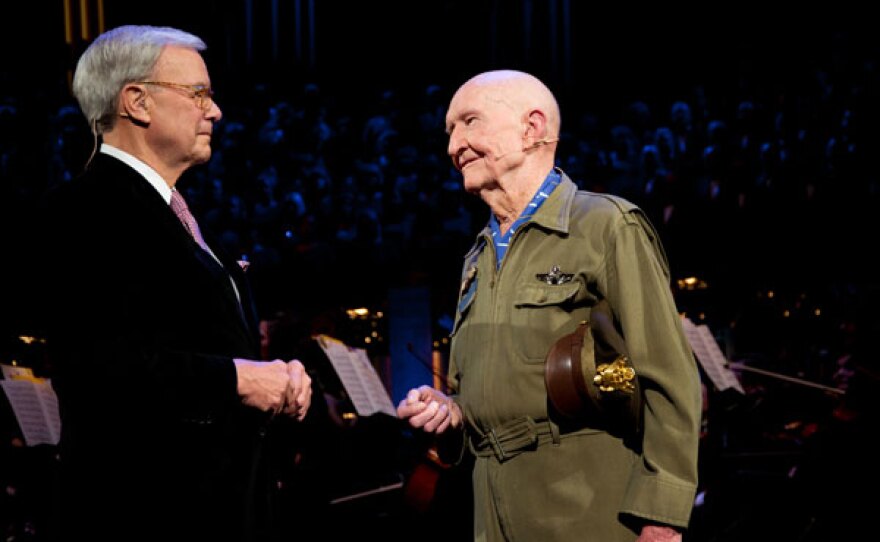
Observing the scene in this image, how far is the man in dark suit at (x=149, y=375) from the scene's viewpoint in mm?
1863

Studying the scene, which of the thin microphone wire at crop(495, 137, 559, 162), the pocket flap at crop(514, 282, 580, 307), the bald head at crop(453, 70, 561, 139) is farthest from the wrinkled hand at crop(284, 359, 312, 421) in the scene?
the bald head at crop(453, 70, 561, 139)

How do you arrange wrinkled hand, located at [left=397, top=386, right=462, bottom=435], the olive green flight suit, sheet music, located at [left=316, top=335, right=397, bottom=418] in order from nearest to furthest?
1. the olive green flight suit
2. wrinkled hand, located at [left=397, top=386, right=462, bottom=435]
3. sheet music, located at [left=316, top=335, right=397, bottom=418]

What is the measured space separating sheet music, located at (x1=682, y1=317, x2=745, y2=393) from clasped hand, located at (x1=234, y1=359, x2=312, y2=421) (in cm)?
372

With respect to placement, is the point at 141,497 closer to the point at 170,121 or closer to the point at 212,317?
the point at 212,317

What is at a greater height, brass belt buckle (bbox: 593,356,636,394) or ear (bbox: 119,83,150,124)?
ear (bbox: 119,83,150,124)

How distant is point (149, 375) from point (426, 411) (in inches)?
27.9

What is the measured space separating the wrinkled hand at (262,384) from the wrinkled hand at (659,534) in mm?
800

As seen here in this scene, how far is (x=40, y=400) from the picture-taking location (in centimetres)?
470

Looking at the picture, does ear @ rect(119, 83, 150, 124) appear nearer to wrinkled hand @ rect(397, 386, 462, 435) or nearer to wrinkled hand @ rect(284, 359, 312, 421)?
wrinkled hand @ rect(284, 359, 312, 421)

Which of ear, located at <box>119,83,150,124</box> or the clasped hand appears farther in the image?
ear, located at <box>119,83,150,124</box>

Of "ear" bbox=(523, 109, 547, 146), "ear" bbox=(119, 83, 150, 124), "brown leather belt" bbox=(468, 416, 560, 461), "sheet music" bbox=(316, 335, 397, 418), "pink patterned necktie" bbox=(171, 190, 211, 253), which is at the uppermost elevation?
"ear" bbox=(119, 83, 150, 124)

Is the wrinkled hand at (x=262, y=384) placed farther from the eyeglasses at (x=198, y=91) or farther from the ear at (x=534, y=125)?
the ear at (x=534, y=125)

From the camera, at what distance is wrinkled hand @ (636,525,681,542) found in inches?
81.6

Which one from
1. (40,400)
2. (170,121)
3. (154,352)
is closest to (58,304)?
(154,352)
